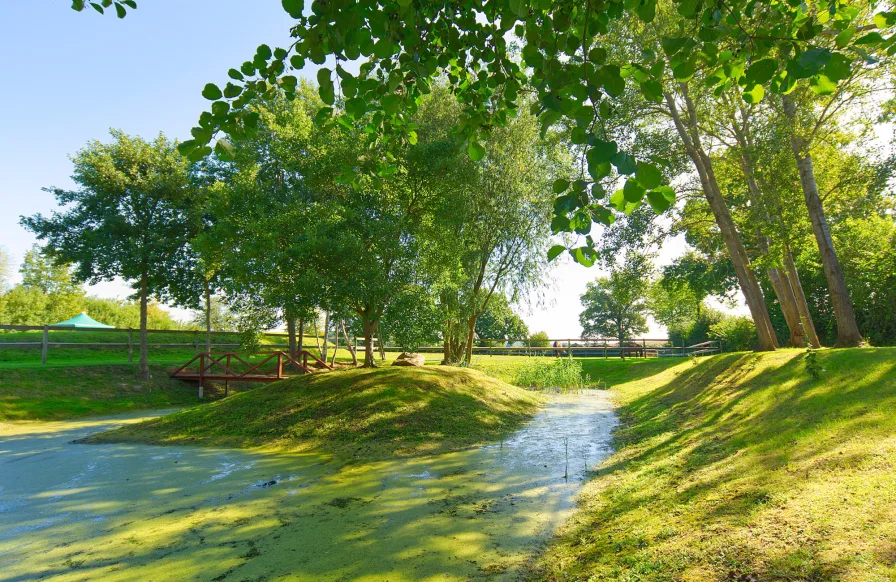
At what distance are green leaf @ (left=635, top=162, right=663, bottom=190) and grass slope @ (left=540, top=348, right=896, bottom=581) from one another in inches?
87.2

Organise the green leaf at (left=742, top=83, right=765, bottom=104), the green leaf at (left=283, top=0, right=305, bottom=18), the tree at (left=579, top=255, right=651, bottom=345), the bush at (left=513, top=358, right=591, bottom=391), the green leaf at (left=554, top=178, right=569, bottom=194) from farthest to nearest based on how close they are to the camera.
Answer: the tree at (left=579, top=255, right=651, bottom=345), the bush at (left=513, top=358, right=591, bottom=391), the green leaf at (left=742, top=83, right=765, bottom=104), the green leaf at (left=283, top=0, right=305, bottom=18), the green leaf at (left=554, top=178, right=569, bottom=194)

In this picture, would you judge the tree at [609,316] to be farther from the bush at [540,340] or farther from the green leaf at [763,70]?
the green leaf at [763,70]

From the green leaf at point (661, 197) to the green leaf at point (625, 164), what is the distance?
166 millimetres

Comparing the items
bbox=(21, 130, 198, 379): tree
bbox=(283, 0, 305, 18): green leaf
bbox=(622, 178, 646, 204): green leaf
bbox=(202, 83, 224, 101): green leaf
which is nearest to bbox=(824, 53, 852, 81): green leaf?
bbox=(622, 178, 646, 204): green leaf

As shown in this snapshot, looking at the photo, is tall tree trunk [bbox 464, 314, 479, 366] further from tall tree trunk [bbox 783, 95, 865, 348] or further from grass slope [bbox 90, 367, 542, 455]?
tall tree trunk [bbox 783, 95, 865, 348]

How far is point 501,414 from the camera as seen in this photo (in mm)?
11344

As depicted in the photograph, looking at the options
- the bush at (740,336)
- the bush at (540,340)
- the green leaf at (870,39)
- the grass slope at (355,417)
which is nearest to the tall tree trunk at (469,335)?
the grass slope at (355,417)

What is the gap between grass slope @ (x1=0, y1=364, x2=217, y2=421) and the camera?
14.2 metres

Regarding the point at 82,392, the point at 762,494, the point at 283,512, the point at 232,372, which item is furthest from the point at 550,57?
the point at 82,392

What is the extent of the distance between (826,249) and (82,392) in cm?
2124

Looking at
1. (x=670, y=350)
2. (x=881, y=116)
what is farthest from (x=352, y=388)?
(x=670, y=350)

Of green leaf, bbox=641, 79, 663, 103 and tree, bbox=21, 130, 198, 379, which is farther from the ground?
tree, bbox=21, 130, 198, 379

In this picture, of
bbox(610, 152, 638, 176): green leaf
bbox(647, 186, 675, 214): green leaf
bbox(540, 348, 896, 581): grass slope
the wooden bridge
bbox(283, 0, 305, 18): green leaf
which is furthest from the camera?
the wooden bridge

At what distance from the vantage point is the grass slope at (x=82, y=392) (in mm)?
14227
